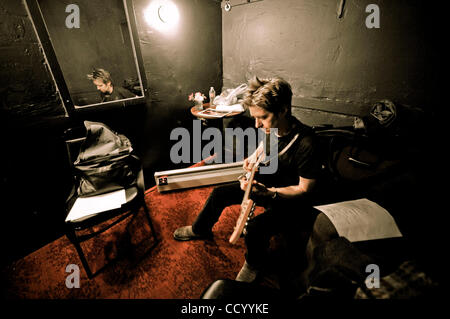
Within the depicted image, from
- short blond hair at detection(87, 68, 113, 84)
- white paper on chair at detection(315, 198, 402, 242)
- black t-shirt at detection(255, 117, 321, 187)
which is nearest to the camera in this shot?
white paper on chair at detection(315, 198, 402, 242)

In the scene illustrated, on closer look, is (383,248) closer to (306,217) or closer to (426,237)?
(426,237)

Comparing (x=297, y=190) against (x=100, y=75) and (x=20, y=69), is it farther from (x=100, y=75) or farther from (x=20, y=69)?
(x=20, y=69)

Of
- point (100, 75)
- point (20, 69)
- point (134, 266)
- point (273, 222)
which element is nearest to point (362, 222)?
point (273, 222)

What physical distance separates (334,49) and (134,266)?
389 cm

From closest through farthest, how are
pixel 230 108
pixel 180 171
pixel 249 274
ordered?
pixel 249 274, pixel 180 171, pixel 230 108

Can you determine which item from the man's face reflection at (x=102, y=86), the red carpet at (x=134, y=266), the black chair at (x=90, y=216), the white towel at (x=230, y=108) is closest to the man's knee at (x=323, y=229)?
the red carpet at (x=134, y=266)

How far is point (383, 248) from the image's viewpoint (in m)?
1.35

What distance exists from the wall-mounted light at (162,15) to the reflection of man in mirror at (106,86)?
42.2 inches

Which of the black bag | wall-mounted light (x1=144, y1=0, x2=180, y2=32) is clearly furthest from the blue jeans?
wall-mounted light (x1=144, y1=0, x2=180, y2=32)

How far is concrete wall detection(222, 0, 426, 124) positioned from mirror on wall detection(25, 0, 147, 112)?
6.79ft

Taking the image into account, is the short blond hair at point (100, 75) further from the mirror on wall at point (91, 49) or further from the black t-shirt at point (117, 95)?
the black t-shirt at point (117, 95)

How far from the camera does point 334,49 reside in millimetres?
2629

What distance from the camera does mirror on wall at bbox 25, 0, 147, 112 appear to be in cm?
207

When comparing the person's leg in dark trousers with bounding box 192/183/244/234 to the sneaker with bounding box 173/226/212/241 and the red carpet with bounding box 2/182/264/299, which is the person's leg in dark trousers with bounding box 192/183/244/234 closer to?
the sneaker with bounding box 173/226/212/241
